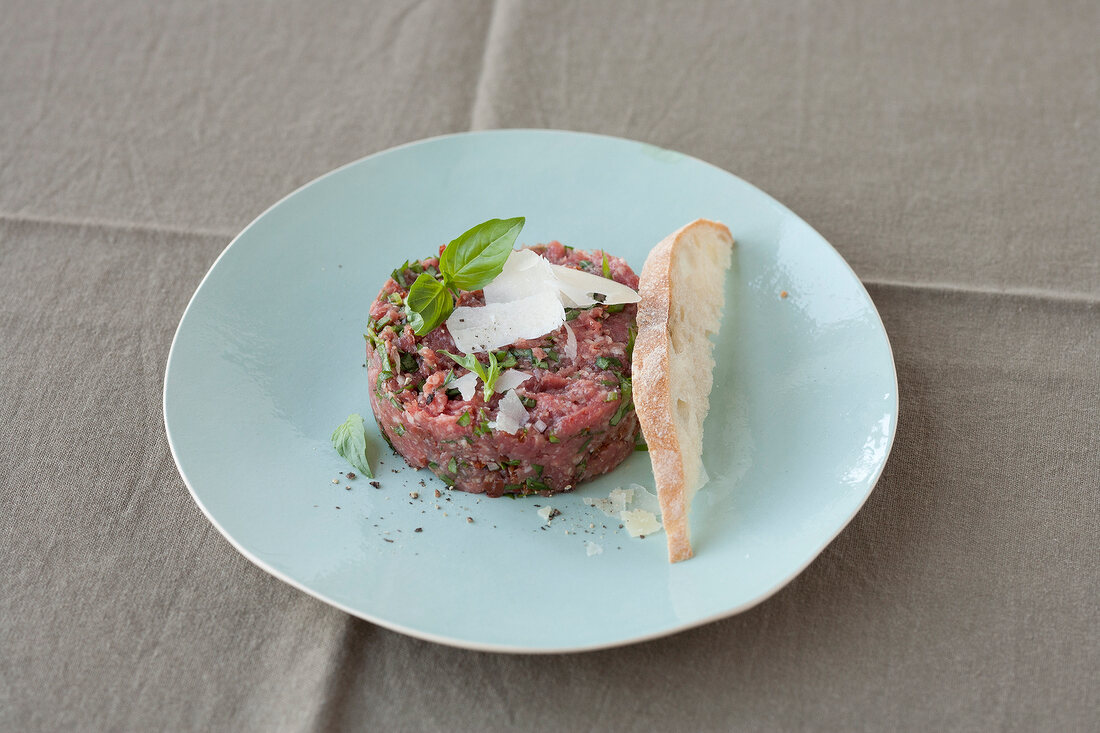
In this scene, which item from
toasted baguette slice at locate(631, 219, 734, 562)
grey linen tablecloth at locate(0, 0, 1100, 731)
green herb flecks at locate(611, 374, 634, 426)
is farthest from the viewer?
green herb flecks at locate(611, 374, 634, 426)

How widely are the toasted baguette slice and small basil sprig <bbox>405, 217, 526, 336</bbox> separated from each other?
492 millimetres

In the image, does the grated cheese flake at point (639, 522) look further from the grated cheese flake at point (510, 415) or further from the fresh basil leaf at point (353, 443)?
the fresh basil leaf at point (353, 443)

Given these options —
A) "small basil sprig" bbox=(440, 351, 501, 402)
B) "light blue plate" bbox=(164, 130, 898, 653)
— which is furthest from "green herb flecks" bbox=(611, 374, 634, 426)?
"small basil sprig" bbox=(440, 351, 501, 402)

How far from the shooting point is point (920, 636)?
2.57 meters

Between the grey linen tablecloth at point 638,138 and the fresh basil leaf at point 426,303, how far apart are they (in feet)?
2.85

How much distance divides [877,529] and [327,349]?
74.1 inches

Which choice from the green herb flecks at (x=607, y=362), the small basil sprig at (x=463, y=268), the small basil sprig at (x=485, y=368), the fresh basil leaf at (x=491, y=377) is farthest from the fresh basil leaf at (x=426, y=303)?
the green herb flecks at (x=607, y=362)

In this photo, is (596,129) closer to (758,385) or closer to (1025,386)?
(758,385)

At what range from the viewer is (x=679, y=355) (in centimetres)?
303

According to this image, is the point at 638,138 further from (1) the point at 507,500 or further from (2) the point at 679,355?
(1) the point at 507,500

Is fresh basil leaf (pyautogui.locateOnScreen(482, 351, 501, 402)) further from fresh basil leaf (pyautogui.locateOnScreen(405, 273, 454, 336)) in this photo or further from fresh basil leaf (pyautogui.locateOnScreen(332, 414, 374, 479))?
fresh basil leaf (pyautogui.locateOnScreen(332, 414, 374, 479))

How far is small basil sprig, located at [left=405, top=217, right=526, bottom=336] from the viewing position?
284 cm

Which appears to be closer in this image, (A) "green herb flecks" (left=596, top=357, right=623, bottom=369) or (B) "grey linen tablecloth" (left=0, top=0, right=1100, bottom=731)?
(B) "grey linen tablecloth" (left=0, top=0, right=1100, bottom=731)

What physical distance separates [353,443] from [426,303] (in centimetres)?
49
